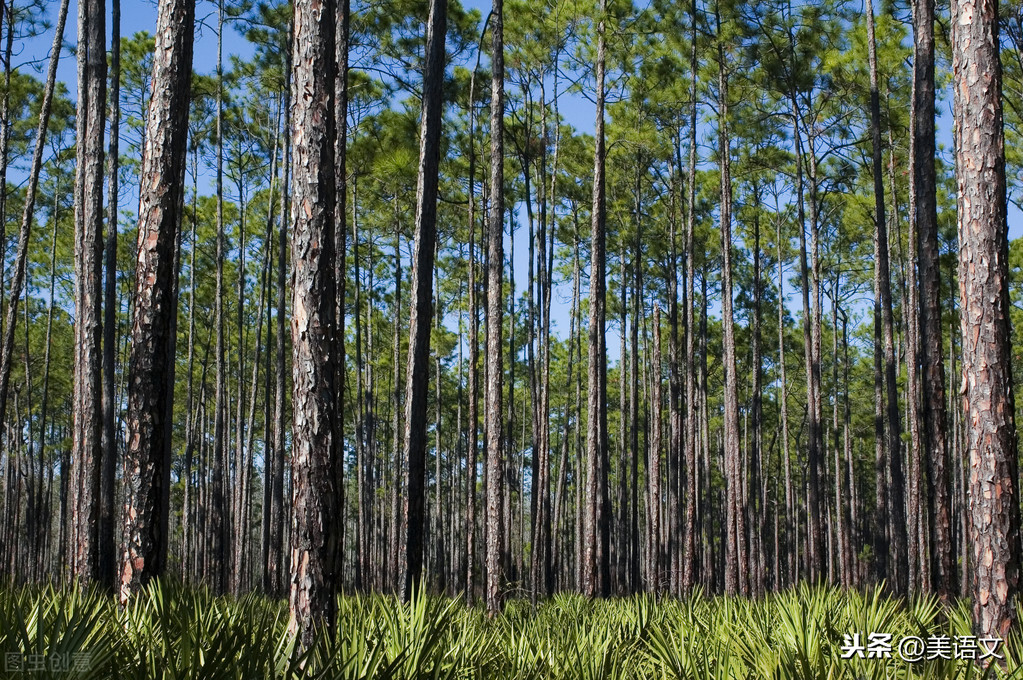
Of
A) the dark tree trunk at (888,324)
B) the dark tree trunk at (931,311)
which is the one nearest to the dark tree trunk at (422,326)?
the dark tree trunk at (931,311)

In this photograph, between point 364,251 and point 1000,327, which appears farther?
point 364,251

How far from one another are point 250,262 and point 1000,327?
83.1 feet

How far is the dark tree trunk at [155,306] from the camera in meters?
6.67

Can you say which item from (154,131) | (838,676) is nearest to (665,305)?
(154,131)

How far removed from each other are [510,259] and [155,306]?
16.5m

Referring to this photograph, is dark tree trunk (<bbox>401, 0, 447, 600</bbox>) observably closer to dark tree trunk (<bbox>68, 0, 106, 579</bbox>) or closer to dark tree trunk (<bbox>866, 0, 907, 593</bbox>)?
dark tree trunk (<bbox>68, 0, 106, 579</bbox>)

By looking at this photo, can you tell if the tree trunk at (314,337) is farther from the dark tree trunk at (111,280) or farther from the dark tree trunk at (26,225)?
the dark tree trunk at (26,225)

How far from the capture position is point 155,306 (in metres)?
6.93

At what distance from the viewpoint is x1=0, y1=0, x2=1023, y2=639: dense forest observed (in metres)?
5.73

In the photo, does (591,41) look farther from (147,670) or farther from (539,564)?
(147,670)

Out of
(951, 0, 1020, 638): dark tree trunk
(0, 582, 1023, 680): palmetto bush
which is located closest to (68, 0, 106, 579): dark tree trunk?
(0, 582, 1023, 680): palmetto bush

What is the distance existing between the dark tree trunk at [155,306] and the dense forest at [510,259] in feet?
0.09

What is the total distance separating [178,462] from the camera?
4050 centimetres

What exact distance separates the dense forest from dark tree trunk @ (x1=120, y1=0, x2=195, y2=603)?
28 mm
